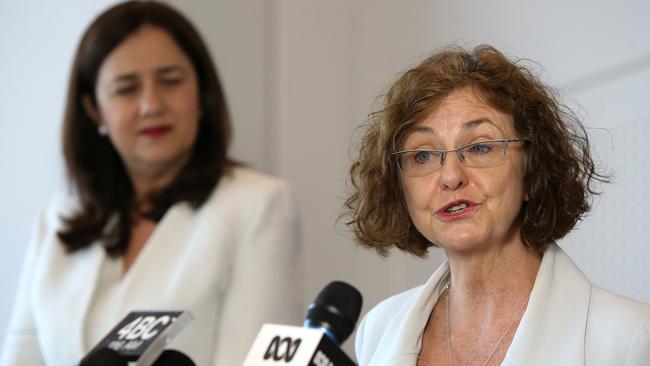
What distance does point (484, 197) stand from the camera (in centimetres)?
153

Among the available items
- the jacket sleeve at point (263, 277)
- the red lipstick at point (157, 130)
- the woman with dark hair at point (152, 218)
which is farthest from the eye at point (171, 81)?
the jacket sleeve at point (263, 277)

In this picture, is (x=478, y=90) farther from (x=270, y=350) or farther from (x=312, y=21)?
(x=312, y=21)

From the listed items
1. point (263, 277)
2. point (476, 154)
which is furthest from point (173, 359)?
point (263, 277)

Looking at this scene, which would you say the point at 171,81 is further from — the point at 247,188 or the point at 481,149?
the point at 481,149

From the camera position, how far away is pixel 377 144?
1666 mm

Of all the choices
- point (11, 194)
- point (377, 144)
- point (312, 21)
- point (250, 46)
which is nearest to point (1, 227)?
point (11, 194)

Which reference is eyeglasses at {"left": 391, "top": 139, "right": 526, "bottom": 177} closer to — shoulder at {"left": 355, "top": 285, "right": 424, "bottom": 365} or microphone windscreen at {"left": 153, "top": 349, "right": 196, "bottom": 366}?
shoulder at {"left": 355, "top": 285, "right": 424, "bottom": 365}

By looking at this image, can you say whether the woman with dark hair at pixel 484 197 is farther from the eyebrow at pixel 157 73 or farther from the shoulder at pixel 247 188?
the eyebrow at pixel 157 73

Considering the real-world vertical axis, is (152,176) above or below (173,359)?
above

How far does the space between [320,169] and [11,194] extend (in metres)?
1.20

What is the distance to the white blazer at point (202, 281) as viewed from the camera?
244 centimetres

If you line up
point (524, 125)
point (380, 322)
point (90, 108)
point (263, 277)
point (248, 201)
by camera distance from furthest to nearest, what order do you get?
point (90, 108) < point (248, 201) < point (263, 277) < point (380, 322) < point (524, 125)

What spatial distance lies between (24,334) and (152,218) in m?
0.48

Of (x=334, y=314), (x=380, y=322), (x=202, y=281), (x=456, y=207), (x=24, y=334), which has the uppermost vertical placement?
(x=456, y=207)
